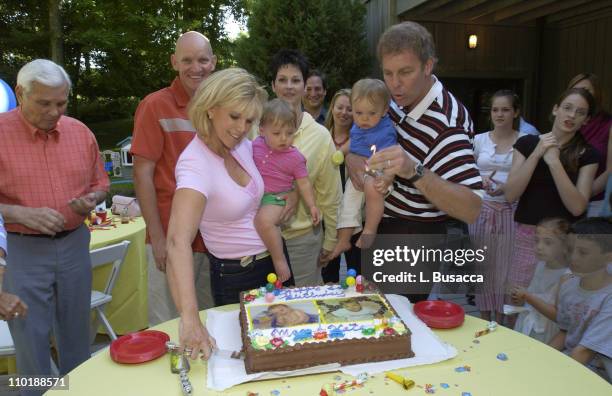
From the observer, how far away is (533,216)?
2.94 metres

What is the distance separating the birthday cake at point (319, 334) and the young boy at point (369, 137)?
62 cm

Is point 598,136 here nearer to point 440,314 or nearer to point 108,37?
point 440,314

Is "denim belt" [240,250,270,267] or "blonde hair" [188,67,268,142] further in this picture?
"denim belt" [240,250,270,267]

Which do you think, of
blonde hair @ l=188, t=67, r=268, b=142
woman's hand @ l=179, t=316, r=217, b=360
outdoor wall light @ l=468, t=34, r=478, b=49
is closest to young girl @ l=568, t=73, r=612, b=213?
blonde hair @ l=188, t=67, r=268, b=142

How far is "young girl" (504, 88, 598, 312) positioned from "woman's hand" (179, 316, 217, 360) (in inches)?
90.1

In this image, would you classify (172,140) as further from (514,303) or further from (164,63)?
(164,63)

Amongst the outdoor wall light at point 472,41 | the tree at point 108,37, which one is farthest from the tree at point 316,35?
the tree at point 108,37

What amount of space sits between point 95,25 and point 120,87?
1.90 metres

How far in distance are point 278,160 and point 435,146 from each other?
2.69 feet

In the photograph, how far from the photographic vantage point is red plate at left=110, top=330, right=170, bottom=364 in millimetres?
1461

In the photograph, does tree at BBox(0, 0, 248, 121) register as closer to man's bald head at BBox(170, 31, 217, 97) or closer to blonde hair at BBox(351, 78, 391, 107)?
man's bald head at BBox(170, 31, 217, 97)

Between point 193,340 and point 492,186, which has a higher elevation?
point 492,186

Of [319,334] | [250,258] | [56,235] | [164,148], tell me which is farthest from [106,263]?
[319,334]

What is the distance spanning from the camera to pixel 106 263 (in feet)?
10.3
